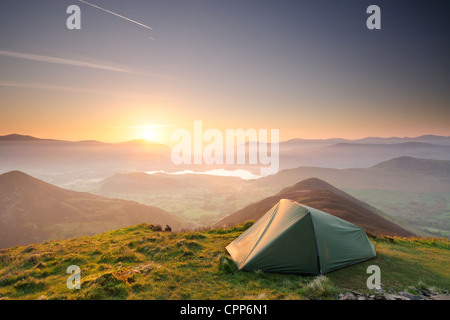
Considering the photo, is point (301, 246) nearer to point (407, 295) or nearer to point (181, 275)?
point (407, 295)

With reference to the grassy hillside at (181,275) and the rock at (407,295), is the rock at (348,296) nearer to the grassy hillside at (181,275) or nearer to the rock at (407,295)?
the grassy hillside at (181,275)

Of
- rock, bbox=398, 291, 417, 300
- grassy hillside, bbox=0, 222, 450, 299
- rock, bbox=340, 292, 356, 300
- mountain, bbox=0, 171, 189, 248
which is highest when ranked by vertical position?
rock, bbox=340, 292, 356, 300

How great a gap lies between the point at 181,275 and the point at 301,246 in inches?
211

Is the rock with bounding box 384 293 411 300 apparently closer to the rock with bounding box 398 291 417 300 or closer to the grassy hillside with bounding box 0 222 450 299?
the rock with bounding box 398 291 417 300

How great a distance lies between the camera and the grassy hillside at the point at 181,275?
6.56m

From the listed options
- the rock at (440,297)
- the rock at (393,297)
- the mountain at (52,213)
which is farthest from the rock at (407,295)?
the mountain at (52,213)

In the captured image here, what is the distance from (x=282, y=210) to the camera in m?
9.69

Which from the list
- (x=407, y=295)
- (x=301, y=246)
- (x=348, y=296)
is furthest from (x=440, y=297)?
(x=301, y=246)

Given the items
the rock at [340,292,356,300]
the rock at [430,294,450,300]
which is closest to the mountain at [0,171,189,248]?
the rock at [340,292,356,300]

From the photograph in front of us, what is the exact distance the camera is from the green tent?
7.88 meters

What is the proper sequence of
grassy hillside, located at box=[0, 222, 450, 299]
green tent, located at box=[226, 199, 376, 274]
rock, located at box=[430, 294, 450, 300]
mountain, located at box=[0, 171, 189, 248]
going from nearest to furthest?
rock, located at box=[430, 294, 450, 300], grassy hillside, located at box=[0, 222, 450, 299], green tent, located at box=[226, 199, 376, 274], mountain, located at box=[0, 171, 189, 248]

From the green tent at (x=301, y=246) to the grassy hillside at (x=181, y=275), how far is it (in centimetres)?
38

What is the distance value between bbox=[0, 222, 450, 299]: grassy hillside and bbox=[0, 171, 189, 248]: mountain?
337ft
